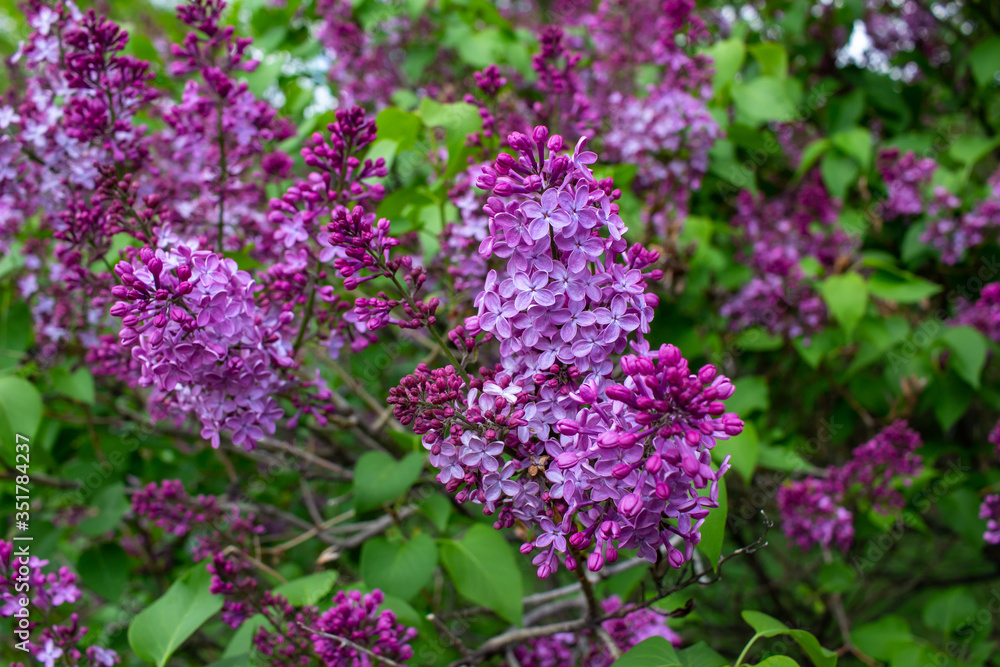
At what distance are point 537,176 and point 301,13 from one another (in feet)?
12.1

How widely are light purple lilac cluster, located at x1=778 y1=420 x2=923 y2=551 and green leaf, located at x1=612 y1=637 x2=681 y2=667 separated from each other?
68.3 inches

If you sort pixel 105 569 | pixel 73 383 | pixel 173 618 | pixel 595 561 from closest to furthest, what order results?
pixel 595 561
pixel 173 618
pixel 73 383
pixel 105 569

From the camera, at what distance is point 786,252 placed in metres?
3.65

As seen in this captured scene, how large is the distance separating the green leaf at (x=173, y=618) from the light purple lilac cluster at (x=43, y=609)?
234 millimetres

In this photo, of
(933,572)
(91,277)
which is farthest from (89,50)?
(933,572)

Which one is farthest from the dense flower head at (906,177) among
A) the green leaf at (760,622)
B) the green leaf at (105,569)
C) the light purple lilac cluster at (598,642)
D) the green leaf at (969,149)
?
the green leaf at (105,569)

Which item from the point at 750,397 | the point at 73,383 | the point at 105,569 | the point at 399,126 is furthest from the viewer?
the point at 750,397

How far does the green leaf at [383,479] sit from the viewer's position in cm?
215

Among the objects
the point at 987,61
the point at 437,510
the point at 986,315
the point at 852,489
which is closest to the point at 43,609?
the point at 437,510

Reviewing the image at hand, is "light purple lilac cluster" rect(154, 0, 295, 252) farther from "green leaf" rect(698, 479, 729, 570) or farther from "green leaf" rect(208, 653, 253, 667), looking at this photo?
"green leaf" rect(698, 479, 729, 570)

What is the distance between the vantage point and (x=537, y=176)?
1.32 meters

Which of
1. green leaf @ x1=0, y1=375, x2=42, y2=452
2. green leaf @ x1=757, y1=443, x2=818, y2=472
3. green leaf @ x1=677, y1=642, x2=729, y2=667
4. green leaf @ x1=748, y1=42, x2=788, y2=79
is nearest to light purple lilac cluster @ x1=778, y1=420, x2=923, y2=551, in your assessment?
green leaf @ x1=757, y1=443, x2=818, y2=472

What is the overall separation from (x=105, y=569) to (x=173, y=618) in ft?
3.92

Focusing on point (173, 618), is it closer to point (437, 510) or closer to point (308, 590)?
point (308, 590)
